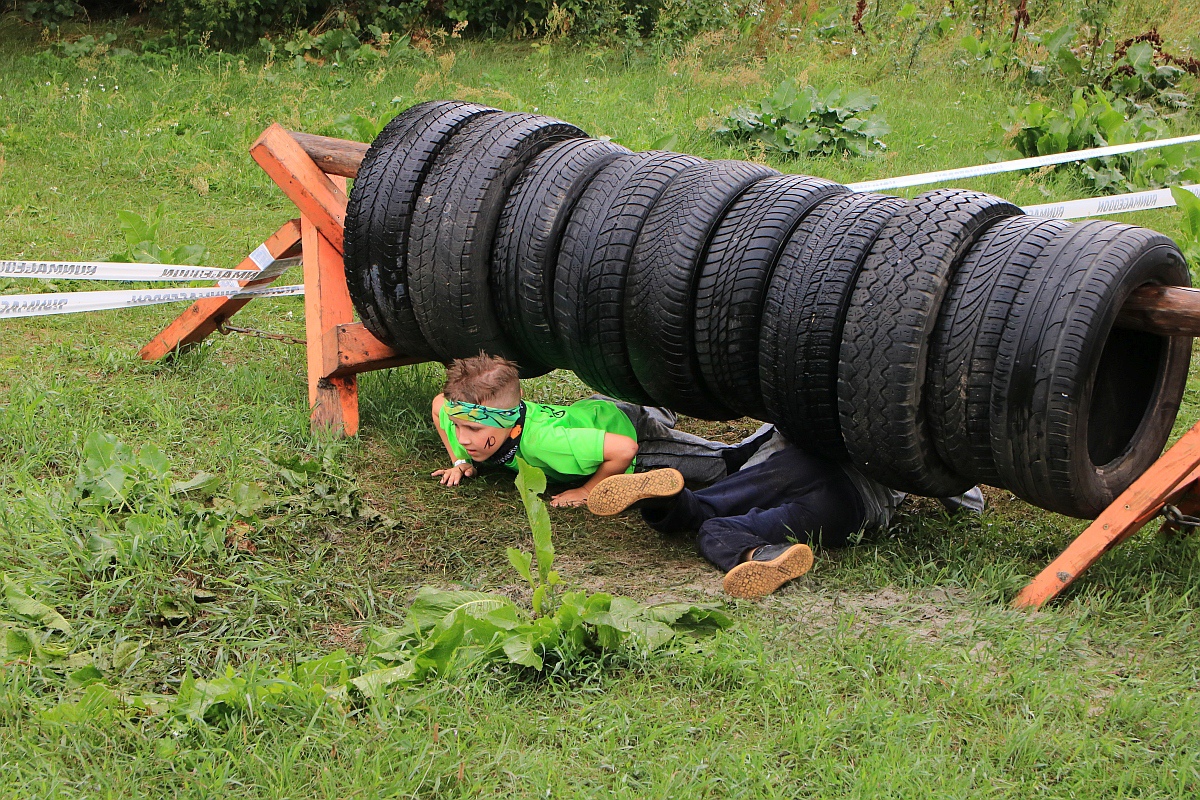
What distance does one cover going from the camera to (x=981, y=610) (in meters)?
3.48

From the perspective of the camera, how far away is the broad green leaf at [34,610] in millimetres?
3238

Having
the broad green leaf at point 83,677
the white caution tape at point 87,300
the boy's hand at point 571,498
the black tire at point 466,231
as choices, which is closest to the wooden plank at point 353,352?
the black tire at point 466,231

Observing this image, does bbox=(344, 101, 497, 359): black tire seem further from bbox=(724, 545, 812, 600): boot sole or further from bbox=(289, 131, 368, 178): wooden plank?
bbox=(724, 545, 812, 600): boot sole

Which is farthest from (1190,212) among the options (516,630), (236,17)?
(236,17)

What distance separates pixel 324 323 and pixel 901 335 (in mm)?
2546

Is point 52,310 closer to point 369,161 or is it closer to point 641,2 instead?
point 369,161

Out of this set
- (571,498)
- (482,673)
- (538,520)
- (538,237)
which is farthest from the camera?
(571,498)

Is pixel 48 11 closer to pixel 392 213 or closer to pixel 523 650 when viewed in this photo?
pixel 392 213

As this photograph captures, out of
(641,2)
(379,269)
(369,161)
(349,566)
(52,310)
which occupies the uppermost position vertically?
(641,2)

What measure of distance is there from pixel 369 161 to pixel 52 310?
1667mm

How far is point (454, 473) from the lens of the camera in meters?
4.62

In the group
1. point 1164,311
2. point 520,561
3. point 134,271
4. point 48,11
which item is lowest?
point 520,561

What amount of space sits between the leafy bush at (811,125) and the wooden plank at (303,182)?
16.6ft

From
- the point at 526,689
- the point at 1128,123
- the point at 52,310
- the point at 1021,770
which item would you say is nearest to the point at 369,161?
the point at 52,310
